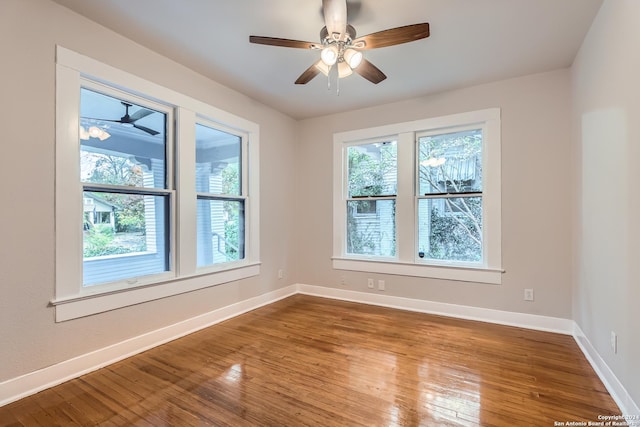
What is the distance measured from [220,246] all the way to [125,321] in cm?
125

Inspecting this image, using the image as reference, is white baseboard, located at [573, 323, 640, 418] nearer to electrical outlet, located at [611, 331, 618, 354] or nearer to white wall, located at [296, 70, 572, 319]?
electrical outlet, located at [611, 331, 618, 354]

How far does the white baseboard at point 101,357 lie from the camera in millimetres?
2008

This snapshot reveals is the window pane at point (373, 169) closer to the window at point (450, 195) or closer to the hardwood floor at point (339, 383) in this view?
the window at point (450, 195)

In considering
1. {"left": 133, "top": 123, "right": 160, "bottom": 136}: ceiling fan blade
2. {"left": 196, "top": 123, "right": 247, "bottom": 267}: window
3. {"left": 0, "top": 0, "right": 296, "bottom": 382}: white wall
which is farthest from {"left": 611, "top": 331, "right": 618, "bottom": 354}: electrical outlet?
{"left": 133, "top": 123, "right": 160, "bottom": 136}: ceiling fan blade

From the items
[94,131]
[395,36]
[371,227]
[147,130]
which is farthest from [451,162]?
[94,131]

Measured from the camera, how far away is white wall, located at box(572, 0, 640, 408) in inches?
68.6

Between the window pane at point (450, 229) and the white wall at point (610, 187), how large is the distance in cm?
96

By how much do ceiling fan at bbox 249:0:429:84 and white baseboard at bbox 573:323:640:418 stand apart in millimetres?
2517

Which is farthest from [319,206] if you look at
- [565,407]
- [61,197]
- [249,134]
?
[565,407]

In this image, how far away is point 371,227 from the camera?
14.1ft

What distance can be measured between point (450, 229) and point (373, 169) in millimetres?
1296

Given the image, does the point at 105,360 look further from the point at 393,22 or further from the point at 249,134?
the point at 393,22

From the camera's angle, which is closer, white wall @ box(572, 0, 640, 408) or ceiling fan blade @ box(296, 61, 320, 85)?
white wall @ box(572, 0, 640, 408)

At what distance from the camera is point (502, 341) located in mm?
2902
